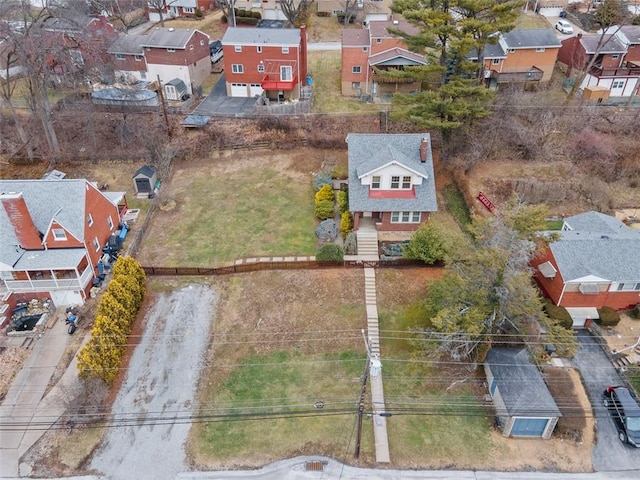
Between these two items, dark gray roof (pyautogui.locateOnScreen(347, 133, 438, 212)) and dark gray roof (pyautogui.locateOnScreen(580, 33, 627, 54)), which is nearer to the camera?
dark gray roof (pyautogui.locateOnScreen(347, 133, 438, 212))

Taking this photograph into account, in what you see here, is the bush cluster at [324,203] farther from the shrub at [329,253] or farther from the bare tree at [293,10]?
the bare tree at [293,10]

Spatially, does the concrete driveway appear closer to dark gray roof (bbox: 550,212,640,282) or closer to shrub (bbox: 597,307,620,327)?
shrub (bbox: 597,307,620,327)

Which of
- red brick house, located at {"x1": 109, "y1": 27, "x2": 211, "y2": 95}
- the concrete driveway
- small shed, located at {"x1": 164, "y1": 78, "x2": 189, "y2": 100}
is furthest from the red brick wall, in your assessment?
the concrete driveway

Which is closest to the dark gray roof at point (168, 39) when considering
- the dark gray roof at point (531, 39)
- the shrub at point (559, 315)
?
the dark gray roof at point (531, 39)

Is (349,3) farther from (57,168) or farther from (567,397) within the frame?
(567,397)

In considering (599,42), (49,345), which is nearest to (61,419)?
(49,345)
